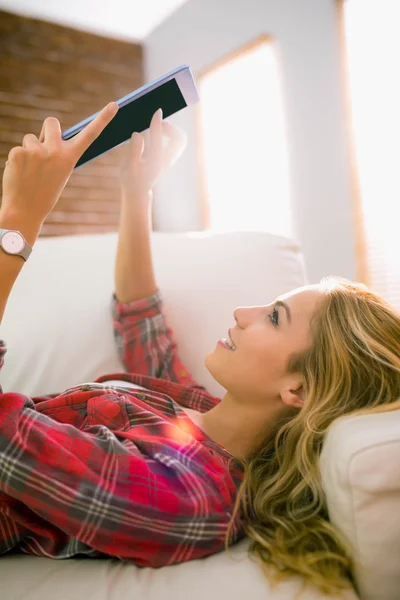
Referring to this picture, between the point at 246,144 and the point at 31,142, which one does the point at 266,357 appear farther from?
the point at 246,144

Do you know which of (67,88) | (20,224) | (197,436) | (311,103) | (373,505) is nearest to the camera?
(373,505)

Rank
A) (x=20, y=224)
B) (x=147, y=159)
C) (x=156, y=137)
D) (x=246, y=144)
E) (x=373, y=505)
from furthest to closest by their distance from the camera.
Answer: (x=246, y=144), (x=147, y=159), (x=156, y=137), (x=20, y=224), (x=373, y=505)

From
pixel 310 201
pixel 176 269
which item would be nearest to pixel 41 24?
pixel 310 201

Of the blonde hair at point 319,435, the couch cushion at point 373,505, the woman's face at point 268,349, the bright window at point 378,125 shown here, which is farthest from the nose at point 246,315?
the bright window at point 378,125

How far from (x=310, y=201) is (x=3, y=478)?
233 centimetres

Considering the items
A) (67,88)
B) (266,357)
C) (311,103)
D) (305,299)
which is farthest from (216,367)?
(67,88)

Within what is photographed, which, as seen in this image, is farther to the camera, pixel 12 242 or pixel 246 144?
pixel 246 144

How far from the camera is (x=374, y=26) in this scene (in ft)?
7.66

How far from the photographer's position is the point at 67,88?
12.2ft

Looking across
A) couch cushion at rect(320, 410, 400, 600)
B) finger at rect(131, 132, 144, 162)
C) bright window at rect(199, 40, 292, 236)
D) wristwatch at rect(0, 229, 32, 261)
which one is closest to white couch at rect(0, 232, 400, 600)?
couch cushion at rect(320, 410, 400, 600)

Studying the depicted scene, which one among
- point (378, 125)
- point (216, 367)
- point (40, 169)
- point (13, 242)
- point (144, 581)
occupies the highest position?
point (378, 125)

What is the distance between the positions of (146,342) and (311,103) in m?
1.99

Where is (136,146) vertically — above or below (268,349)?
above

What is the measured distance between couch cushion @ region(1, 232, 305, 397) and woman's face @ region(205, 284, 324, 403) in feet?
0.88
